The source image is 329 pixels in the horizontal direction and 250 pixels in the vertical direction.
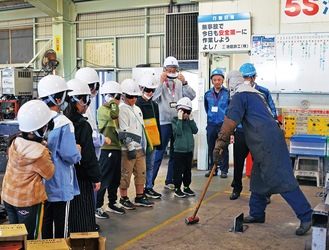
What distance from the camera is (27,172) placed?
106 inches

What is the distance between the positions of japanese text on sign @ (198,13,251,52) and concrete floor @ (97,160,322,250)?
2580 mm

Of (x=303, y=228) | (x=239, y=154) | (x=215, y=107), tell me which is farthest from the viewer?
(x=215, y=107)

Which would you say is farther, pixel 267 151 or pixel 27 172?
pixel 267 151

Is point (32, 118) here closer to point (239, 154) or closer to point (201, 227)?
point (201, 227)

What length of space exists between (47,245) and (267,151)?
2220 mm

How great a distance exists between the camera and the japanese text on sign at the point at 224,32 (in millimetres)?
6668

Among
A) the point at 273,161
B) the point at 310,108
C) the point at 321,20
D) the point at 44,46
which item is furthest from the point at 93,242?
the point at 44,46

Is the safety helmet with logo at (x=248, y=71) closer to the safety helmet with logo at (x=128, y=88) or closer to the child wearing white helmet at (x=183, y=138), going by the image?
the child wearing white helmet at (x=183, y=138)

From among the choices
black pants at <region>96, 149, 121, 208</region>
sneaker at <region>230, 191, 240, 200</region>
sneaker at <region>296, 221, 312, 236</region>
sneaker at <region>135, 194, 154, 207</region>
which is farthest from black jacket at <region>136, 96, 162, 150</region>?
sneaker at <region>296, 221, 312, 236</region>

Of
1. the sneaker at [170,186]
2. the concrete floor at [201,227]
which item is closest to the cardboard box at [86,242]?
the concrete floor at [201,227]

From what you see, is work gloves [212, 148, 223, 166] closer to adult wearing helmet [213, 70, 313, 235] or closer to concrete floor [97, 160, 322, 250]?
adult wearing helmet [213, 70, 313, 235]

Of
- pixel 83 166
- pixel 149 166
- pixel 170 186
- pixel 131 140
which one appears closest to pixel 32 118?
pixel 83 166

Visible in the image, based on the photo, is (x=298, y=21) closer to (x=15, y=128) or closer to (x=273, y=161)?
(x=273, y=161)

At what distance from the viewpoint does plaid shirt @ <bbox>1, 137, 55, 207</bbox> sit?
2670 millimetres
